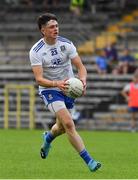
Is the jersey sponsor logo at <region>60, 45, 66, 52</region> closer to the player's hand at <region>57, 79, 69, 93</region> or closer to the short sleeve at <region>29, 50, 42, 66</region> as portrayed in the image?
the short sleeve at <region>29, 50, 42, 66</region>

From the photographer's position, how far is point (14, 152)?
58.0 ft

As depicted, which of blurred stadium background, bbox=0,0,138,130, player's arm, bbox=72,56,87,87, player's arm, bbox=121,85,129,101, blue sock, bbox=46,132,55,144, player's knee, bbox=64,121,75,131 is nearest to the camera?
player's knee, bbox=64,121,75,131

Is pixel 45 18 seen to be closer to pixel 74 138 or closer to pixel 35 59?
pixel 35 59

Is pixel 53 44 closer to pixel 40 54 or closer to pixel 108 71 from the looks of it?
pixel 40 54

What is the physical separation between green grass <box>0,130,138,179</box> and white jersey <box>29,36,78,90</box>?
1463mm

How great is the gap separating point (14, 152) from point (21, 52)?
17541mm

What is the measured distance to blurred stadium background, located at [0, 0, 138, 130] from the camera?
30891 millimetres

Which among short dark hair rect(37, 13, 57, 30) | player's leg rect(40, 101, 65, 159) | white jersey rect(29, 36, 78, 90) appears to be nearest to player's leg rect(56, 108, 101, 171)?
player's leg rect(40, 101, 65, 159)

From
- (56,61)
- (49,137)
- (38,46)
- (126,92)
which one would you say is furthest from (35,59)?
(126,92)

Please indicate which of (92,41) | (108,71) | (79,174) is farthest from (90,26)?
(79,174)

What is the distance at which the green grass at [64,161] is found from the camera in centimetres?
1262

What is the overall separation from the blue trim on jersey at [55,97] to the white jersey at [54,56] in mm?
146

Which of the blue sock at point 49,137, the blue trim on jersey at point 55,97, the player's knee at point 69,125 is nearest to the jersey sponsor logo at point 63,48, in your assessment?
the blue trim on jersey at point 55,97

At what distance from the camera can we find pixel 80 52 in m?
33.7
